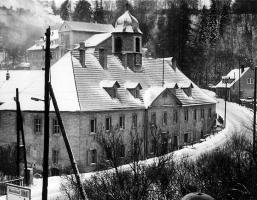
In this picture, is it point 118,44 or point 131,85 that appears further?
point 118,44

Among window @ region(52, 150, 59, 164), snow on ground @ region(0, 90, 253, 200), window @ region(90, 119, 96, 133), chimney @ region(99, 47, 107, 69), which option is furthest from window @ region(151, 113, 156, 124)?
window @ region(52, 150, 59, 164)

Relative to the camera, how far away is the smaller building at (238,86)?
80250mm

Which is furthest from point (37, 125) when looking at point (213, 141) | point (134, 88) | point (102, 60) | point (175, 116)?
point (213, 141)

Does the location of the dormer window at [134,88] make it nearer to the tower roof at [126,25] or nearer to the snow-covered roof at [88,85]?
the snow-covered roof at [88,85]

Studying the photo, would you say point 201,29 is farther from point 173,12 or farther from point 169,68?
point 169,68

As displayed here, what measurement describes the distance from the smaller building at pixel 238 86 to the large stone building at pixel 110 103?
85.2 feet

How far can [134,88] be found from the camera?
4569cm

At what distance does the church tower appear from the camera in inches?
1953

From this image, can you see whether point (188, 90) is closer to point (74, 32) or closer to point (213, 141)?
point (213, 141)

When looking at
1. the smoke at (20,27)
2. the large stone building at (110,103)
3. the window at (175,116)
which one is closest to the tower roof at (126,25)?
the large stone building at (110,103)

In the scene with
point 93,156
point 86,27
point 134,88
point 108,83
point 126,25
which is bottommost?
point 93,156

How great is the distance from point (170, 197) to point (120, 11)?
4271 inches

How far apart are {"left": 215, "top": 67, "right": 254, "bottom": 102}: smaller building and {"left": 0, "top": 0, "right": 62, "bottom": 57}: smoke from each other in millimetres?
58982

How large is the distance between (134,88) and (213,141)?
933cm
